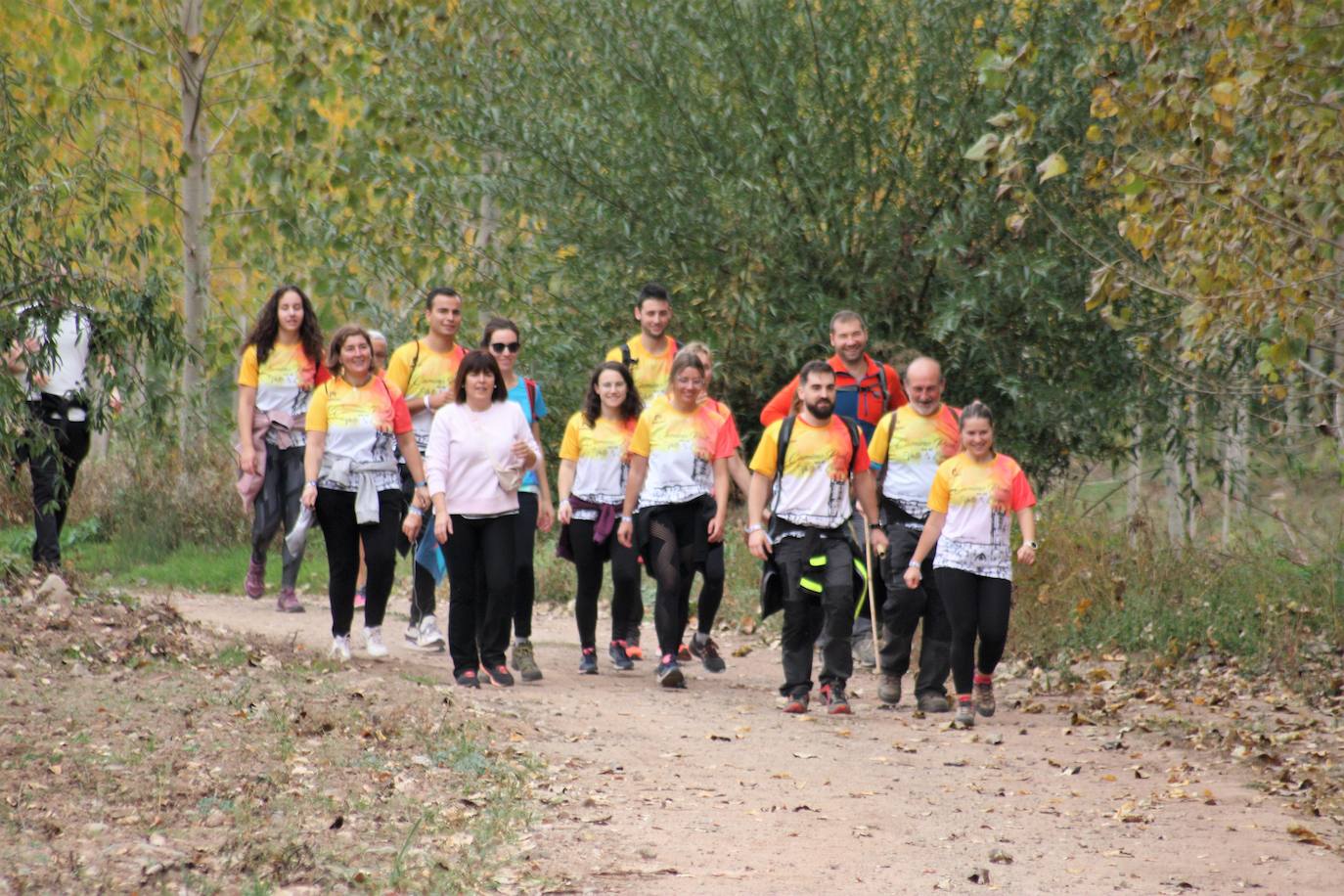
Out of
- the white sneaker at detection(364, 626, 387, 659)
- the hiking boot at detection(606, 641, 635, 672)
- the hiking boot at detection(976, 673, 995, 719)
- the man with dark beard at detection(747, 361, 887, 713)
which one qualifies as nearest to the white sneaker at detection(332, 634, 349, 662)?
the white sneaker at detection(364, 626, 387, 659)

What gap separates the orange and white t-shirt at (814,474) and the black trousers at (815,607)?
0.15 metres

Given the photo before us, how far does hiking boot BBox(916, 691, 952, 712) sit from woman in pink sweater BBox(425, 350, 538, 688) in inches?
92.1

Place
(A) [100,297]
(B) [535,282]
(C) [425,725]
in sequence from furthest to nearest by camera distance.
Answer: (B) [535,282]
(A) [100,297]
(C) [425,725]

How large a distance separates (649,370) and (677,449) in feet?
3.45

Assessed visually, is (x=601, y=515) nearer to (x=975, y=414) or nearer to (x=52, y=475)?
(x=975, y=414)

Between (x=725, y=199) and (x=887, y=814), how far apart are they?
7.81 m

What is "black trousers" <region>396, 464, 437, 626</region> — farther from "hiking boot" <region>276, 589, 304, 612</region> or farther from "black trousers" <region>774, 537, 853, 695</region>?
"black trousers" <region>774, 537, 853, 695</region>

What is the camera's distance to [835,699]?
31.0 feet

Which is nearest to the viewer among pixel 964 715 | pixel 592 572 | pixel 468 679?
pixel 964 715

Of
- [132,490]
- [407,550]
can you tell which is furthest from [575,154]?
[132,490]

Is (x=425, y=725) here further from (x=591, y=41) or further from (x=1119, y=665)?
(x=591, y=41)

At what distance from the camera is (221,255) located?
2630cm

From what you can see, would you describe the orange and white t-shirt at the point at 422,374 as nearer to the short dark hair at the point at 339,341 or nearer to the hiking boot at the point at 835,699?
the short dark hair at the point at 339,341

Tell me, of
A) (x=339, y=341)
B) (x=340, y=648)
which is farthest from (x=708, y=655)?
(x=339, y=341)
